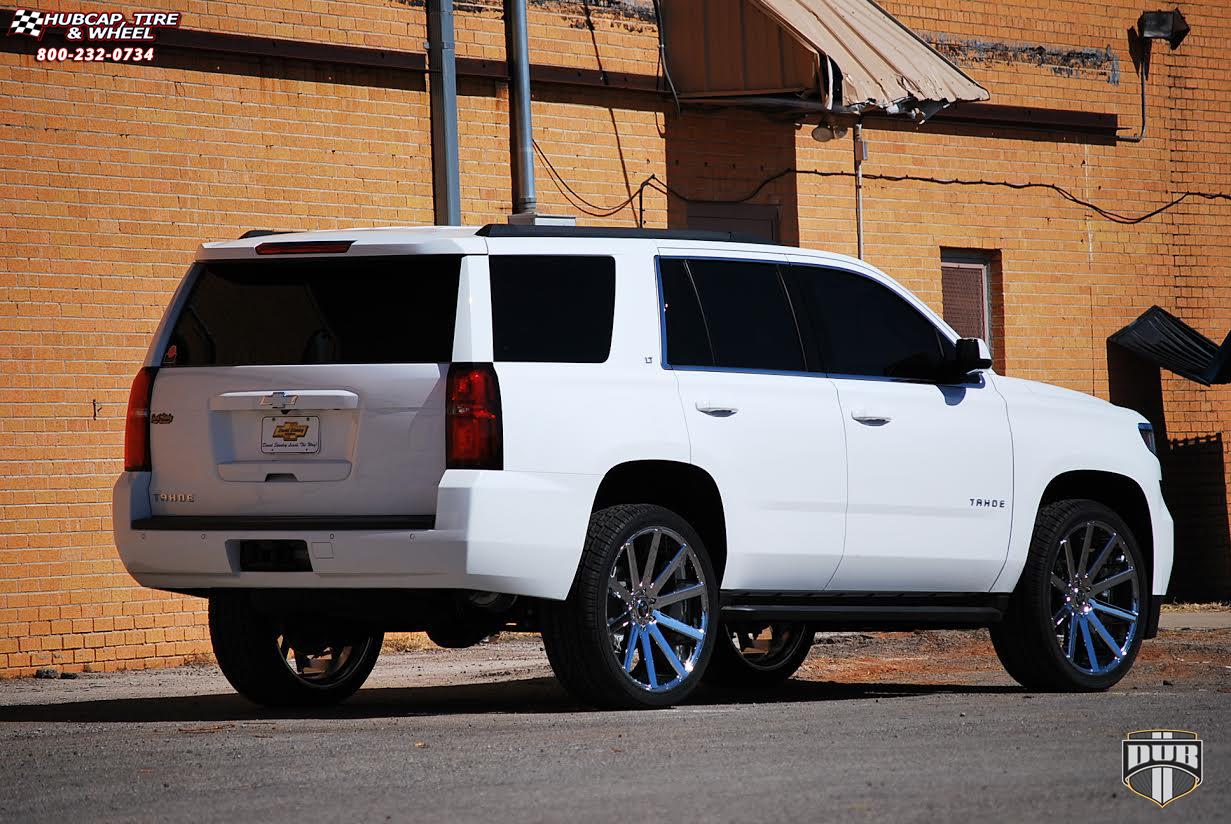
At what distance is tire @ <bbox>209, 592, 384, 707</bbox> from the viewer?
31.0 feet

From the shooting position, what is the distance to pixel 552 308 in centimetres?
870

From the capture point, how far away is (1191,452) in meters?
19.2

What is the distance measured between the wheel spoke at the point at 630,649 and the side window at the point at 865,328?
64.2 inches

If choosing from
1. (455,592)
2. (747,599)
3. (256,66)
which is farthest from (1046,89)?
(455,592)

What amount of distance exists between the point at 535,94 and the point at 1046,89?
209 inches

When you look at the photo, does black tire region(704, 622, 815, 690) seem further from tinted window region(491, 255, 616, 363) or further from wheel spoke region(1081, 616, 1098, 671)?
tinted window region(491, 255, 616, 363)

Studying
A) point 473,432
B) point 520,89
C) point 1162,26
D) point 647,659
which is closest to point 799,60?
point 520,89

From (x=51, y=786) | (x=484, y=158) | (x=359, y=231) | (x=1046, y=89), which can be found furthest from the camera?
(x=1046, y=89)

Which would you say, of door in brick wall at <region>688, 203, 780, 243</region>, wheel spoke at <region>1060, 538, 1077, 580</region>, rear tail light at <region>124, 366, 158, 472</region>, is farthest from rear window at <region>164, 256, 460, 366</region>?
door in brick wall at <region>688, 203, 780, 243</region>

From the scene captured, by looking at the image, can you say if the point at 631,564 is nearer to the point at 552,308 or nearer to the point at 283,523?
the point at 552,308

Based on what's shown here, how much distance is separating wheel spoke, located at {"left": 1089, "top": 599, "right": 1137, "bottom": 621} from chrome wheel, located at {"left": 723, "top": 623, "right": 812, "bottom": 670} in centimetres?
153

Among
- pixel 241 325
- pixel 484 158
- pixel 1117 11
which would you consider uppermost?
pixel 1117 11

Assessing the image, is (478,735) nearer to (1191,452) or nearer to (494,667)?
(494,667)

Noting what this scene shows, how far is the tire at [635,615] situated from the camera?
8.52m
